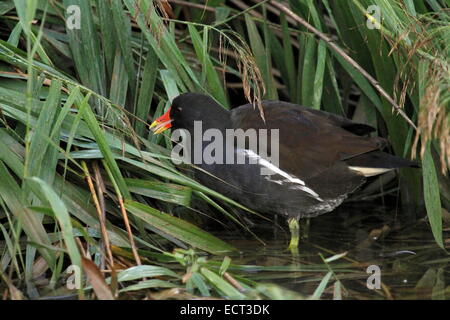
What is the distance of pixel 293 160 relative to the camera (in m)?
3.37

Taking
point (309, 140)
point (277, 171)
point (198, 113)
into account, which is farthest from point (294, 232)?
point (198, 113)

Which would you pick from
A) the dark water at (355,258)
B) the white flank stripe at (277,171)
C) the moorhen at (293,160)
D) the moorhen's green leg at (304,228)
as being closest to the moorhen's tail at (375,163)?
the moorhen at (293,160)

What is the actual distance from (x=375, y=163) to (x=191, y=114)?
84 cm

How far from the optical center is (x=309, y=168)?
3.39m

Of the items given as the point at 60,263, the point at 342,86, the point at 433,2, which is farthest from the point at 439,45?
the point at 60,263

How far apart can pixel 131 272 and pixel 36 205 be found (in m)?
0.44

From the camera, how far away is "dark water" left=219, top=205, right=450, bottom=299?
2.73 m

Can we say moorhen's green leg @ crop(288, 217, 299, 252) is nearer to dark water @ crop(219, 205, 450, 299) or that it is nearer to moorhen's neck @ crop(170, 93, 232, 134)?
dark water @ crop(219, 205, 450, 299)

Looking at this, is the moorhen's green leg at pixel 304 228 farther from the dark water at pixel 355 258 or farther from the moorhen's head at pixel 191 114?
the moorhen's head at pixel 191 114

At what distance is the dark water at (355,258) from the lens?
2.73 m

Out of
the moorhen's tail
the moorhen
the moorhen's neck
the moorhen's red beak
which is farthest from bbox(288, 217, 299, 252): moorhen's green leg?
the moorhen's red beak
